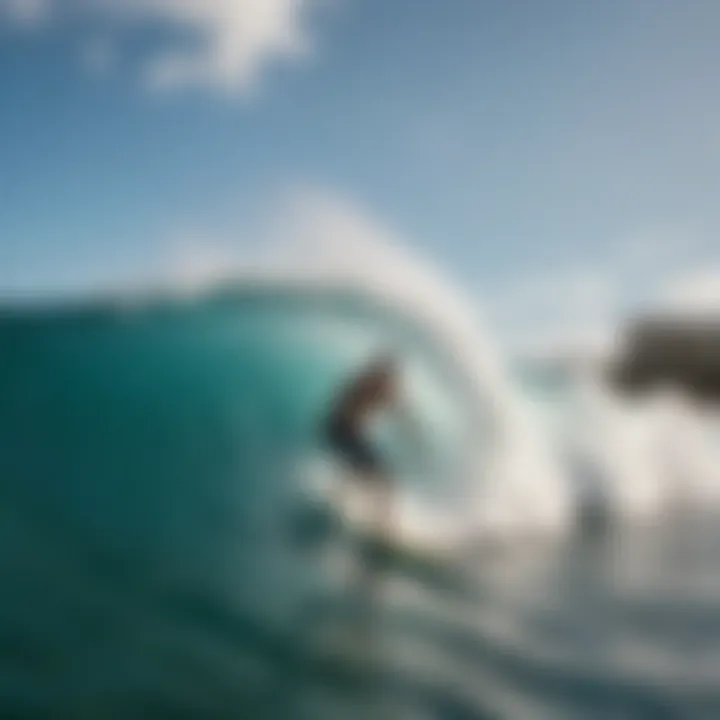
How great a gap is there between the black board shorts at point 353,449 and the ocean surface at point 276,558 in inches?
1.8

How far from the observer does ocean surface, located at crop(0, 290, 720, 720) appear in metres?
1.79

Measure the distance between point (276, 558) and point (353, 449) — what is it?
1.06ft

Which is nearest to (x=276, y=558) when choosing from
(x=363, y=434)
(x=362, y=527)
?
(x=362, y=527)

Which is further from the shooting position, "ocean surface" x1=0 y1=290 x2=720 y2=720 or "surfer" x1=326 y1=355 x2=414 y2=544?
"surfer" x1=326 y1=355 x2=414 y2=544

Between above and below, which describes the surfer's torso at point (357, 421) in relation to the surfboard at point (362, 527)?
above

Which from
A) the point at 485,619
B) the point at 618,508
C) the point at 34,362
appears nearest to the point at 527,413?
the point at 618,508

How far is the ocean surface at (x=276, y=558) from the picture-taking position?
1.79 metres

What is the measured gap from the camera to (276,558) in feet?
6.79

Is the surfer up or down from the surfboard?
up

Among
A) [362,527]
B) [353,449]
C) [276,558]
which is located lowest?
[276,558]

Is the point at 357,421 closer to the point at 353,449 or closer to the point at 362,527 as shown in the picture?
the point at 353,449

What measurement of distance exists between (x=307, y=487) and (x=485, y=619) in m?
0.54

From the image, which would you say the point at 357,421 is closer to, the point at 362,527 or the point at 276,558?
the point at 362,527

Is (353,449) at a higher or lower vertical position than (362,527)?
higher
